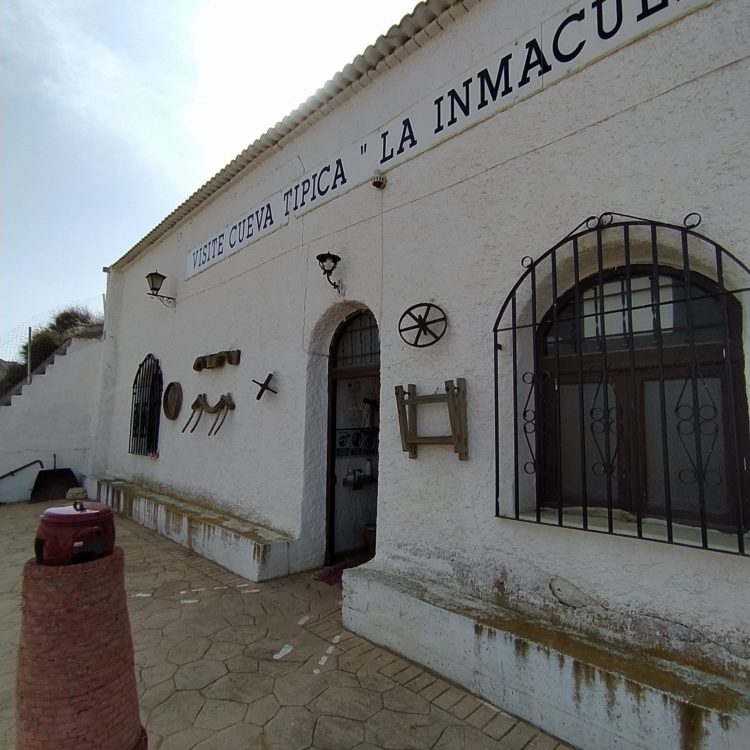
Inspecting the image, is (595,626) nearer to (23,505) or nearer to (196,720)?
(196,720)

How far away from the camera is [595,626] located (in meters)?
2.67

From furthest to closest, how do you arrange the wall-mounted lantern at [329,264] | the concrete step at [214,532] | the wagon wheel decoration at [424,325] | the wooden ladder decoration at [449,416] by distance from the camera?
the concrete step at [214,532] < the wall-mounted lantern at [329,264] < the wagon wheel decoration at [424,325] < the wooden ladder decoration at [449,416]

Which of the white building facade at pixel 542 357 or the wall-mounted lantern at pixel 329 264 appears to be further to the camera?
the wall-mounted lantern at pixel 329 264

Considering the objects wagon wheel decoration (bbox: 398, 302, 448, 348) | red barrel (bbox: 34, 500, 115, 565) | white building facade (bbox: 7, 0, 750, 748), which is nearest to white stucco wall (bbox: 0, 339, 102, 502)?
white building facade (bbox: 7, 0, 750, 748)

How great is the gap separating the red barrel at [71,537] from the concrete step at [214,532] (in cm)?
296

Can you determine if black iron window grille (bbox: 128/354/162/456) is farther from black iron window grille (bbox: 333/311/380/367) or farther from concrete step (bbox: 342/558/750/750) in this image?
concrete step (bbox: 342/558/750/750)

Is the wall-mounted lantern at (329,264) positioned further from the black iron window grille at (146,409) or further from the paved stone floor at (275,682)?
the black iron window grille at (146,409)

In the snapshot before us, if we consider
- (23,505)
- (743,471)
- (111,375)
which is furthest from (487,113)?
(23,505)

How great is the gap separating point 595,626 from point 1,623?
4.45m

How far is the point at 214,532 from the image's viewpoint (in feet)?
17.5

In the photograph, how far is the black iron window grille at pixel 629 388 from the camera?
7.98ft

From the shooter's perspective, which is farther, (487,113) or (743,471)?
(487,113)

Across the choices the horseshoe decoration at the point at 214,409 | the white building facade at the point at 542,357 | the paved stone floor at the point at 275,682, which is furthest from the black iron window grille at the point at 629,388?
the horseshoe decoration at the point at 214,409

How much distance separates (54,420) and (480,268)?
10.4 metres
